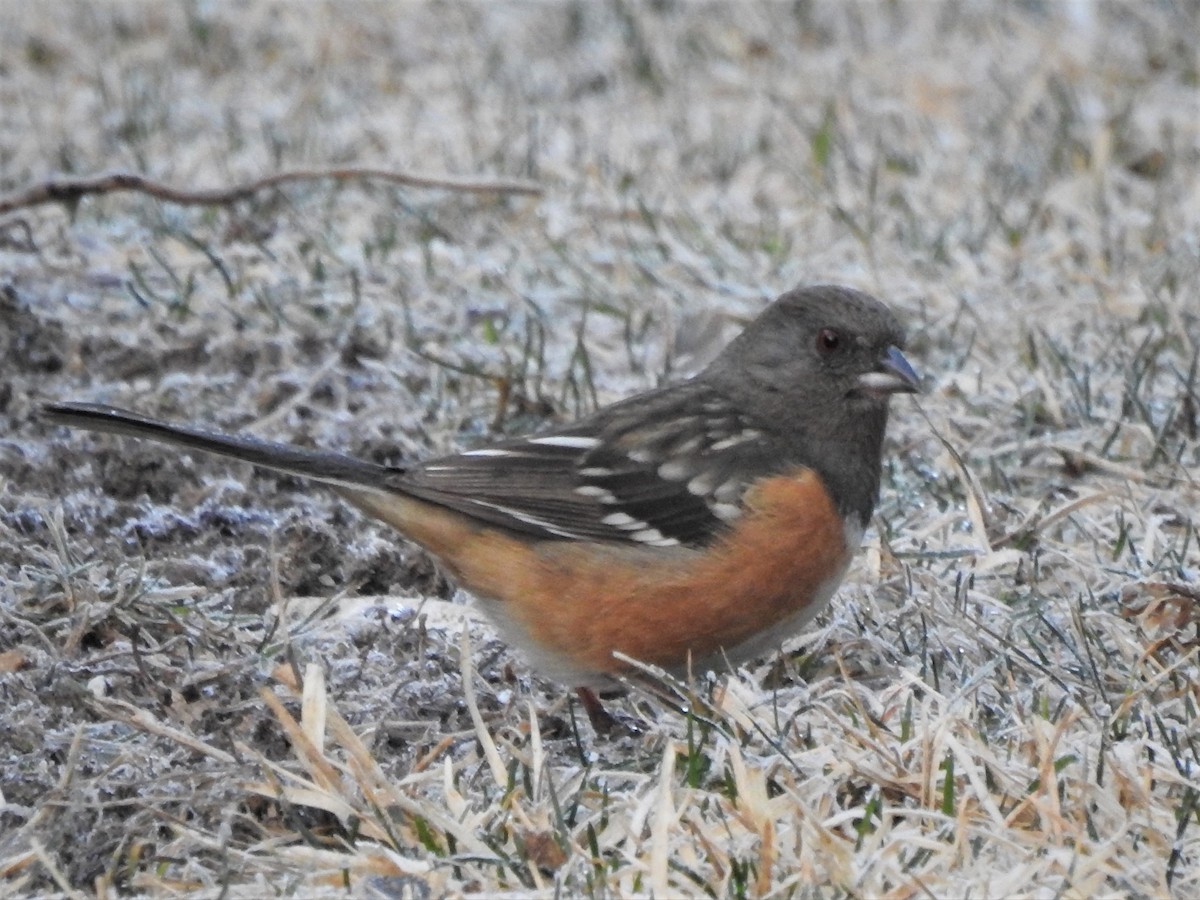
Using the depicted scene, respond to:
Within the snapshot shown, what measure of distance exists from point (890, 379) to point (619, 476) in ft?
2.11

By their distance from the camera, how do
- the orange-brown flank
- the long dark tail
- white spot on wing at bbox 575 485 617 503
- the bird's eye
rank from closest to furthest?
the orange-brown flank, the long dark tail, white spot on wing at bbox 575 485 617 503, the bird's eye

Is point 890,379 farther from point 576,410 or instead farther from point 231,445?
point 231,445

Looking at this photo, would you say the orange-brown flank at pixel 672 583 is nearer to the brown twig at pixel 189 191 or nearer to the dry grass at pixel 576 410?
the dry grass at pixel 576 410

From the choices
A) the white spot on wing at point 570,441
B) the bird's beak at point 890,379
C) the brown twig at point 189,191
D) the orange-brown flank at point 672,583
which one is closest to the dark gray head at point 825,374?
the bird's beak at point 890,379

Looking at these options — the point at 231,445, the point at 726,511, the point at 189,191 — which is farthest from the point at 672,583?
the point at 189,191

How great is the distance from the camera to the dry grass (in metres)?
3.19

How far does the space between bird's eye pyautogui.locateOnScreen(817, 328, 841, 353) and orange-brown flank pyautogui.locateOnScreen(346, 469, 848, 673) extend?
0.44 meters

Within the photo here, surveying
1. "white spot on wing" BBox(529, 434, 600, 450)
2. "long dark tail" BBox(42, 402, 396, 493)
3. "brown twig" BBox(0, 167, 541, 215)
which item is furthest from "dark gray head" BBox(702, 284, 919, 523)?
"brown twig" BBox(0, 167, 541, 215)

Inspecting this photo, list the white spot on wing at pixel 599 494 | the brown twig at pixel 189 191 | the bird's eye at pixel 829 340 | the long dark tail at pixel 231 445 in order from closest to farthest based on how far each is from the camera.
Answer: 1. the long dark tail at pixel 231 445
2. the white spot on wing at pixel 599 494
3. the bird's eye at pixel 829 340
4. the brown twig at pixel 189 191

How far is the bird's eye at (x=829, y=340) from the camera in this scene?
4.29m

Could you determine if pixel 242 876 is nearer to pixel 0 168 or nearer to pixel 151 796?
pixel 151 796

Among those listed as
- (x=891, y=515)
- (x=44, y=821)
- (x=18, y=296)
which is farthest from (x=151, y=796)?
(x=18, y=296)

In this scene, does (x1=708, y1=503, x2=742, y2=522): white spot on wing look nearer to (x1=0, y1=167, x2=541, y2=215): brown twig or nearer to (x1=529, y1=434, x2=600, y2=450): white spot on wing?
(x1=529, y1=434, x2=600, y2=450): white spot on wing

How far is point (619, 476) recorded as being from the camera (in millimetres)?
4066
